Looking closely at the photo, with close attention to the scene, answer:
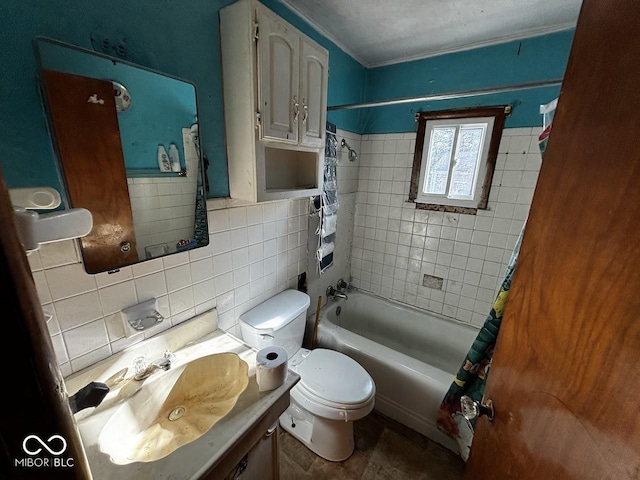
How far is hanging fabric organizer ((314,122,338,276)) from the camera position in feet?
5.46

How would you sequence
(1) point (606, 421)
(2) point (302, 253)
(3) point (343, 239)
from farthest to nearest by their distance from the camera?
(3) point (343, 239) → (2) point (302, 253) → (1) point (606, 421)

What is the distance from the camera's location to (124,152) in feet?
2.68

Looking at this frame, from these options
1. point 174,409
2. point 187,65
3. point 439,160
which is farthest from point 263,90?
point 439,160

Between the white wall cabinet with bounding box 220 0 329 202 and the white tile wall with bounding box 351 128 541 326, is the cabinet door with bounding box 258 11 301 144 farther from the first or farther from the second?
the white tile wall with bounding box 351 128 541 326

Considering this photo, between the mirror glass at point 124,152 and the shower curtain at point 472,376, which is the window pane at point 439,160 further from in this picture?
the mirror glass at point 124,152

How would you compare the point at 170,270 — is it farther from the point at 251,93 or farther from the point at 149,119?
the point at 251,93

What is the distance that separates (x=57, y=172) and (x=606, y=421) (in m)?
1.34

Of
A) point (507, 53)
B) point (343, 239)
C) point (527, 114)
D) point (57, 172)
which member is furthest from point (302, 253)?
point (507, 53)

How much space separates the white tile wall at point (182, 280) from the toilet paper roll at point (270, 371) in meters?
0.48

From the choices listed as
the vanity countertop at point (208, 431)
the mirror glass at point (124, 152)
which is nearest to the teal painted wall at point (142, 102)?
the mirror glass at point (124, 152)

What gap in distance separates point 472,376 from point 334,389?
0.67 metres

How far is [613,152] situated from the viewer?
1.36 ft

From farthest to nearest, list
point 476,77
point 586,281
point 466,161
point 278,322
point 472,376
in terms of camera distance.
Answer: point 466,161 → point 476,77 → point 278,322 → point 472,376 → point 586,281

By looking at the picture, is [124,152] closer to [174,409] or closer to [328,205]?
[174,409]
